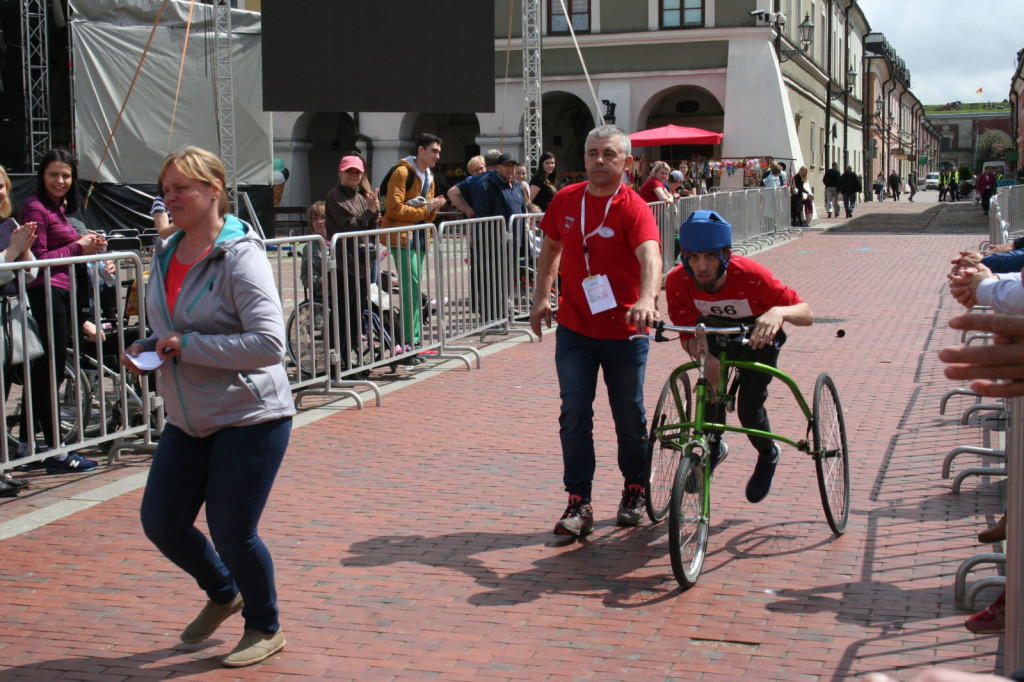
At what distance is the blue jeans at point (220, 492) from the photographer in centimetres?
404

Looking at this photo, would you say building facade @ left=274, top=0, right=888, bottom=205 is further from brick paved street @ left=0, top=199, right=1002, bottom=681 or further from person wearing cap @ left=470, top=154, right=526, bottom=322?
brick paved street @ left=0, top=199, right=1002, bottom=681

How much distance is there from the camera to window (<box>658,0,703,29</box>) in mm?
37906

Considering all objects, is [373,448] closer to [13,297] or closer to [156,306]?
[13,297]

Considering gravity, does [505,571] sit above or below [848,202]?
below

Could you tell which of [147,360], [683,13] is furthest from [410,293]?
[683,13]

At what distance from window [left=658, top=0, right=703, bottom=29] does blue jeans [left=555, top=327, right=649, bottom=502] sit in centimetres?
3405

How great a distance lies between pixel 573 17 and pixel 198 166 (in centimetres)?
3680

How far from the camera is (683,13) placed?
3803cm

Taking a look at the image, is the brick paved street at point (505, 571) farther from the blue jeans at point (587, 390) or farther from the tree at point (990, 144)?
the tree at point (990, 144)

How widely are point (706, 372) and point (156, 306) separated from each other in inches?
97.1

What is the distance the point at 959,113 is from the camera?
176 meters

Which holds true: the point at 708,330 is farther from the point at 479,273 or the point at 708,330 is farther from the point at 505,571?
the point at 479,273

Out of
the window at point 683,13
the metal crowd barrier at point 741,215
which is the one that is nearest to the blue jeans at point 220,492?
the metal crowd barrier at point 741,215

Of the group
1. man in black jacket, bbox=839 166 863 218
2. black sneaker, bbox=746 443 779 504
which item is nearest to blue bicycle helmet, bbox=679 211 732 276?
black sneaker, bbox=746 443 779 504
